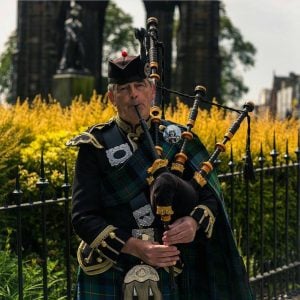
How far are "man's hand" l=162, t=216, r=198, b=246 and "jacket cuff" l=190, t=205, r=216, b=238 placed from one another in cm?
5

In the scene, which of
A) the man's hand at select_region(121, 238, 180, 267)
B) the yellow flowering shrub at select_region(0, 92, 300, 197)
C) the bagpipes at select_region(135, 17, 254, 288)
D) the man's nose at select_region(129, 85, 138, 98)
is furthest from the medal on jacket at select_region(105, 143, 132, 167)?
the yellow flowering shrub at select_region(0, 92, 300, 197)

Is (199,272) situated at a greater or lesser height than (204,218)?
lesser

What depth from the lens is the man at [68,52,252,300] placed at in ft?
9.69

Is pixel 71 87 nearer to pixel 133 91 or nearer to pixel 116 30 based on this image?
pixel 133 91

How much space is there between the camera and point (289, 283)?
288 inches

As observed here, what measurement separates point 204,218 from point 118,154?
0.48 meters

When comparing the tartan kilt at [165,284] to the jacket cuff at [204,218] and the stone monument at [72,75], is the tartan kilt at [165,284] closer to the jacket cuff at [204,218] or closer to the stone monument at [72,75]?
the jacket cuff at [204,218]

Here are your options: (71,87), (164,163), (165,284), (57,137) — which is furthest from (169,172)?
(71,87)

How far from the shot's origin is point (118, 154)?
3086 millimetres

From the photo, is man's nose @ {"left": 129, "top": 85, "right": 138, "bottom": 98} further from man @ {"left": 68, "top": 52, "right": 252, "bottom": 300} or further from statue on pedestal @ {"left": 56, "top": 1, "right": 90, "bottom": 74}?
statue on pedestal @ {"left": 56, "top": 1, "right": 90, "bottom": 74}

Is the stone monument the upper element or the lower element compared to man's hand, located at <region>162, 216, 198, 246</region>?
upper

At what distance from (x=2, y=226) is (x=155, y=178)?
3.26 meters

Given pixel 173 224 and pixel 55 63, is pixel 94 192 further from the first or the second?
pixel 55 63

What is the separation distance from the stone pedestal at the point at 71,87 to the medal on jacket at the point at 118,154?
13286 mm
